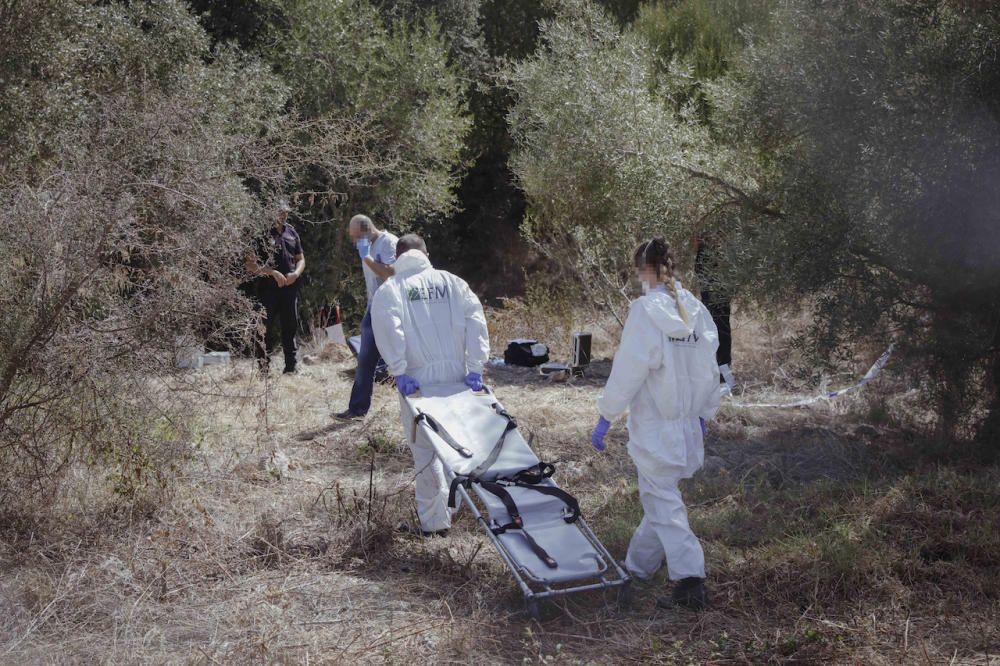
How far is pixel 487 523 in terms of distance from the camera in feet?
15.6

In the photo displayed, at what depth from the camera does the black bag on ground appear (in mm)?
10812

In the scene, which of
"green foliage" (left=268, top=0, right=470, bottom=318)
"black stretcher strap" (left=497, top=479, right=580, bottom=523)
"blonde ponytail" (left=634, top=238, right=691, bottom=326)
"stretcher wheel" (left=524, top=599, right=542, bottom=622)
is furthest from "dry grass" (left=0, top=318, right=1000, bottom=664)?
"green foliage" (left=268, top=0, right=470, bottom=318)

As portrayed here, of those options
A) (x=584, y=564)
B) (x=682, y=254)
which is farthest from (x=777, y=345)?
(x=584, y=564)

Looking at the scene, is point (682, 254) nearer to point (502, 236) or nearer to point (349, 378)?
point (349, 378)

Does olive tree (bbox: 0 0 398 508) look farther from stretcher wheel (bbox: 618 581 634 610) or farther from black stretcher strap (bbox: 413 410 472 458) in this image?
stretcher wheel (bbox: 618 581 634 610)

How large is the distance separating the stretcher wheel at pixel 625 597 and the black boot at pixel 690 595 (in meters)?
0.15

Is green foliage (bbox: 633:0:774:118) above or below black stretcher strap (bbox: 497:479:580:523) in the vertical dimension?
above

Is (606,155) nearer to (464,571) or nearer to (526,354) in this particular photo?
(526,354)

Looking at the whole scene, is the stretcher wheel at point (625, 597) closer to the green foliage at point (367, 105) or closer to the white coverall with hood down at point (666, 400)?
the white coverall with hood down at point (666, 400)

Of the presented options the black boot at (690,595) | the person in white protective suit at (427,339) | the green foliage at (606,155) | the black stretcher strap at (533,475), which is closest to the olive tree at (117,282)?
the person in white protective suit at (427,339)

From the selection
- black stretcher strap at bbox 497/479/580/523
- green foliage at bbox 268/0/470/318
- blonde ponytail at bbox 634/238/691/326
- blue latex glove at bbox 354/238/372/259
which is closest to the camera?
blonde ponytail at bbox 634/238/691/326

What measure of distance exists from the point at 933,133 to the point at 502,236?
14683 mm

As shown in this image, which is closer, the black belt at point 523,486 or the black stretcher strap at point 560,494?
the black belt at point 523,486

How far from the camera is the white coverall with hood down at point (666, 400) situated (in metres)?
4.53
